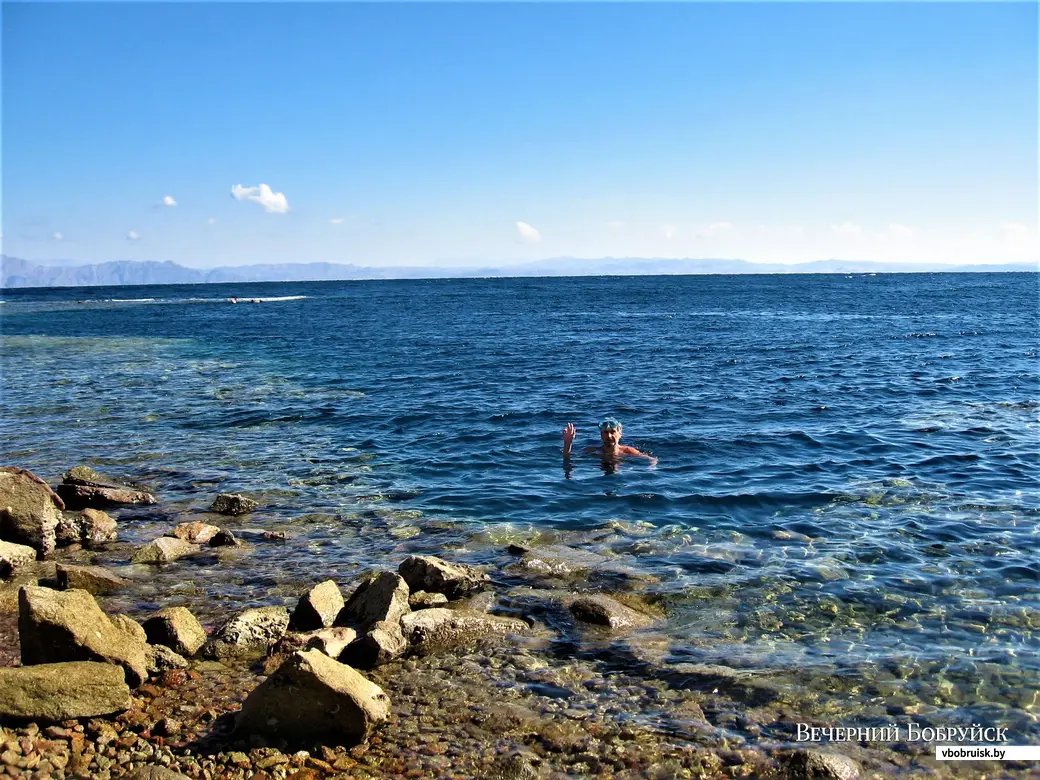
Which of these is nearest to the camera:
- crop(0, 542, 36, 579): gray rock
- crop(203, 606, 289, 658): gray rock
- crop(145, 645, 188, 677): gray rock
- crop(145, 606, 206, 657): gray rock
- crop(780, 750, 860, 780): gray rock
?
crop(780, 750, 860, 780): gray rock

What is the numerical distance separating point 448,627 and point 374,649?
3.99 ft

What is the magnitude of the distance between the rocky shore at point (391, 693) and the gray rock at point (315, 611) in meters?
0.02

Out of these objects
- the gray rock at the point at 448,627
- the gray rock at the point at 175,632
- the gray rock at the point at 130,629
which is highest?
the gray rock at the point at 130,629

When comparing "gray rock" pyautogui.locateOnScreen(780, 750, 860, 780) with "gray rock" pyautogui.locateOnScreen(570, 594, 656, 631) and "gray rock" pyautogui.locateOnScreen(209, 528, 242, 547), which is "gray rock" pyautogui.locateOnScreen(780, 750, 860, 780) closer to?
"gray rock" pyautogui.locateOnScreen(570, 594, 656, 631)

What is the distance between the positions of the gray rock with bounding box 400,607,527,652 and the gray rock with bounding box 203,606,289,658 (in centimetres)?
177

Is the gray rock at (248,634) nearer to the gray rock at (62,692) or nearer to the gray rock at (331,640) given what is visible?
the gray rock at (331,640)

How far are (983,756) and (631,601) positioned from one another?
517 cm

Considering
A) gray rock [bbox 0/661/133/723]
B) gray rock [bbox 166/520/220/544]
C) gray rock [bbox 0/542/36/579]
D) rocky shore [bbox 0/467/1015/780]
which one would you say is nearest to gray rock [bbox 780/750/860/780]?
rocky shore [bbox 0/467/1015/780]

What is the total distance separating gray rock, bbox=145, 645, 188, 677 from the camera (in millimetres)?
9344

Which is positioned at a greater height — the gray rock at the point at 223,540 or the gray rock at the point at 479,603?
the gray rock at the point at 223,540

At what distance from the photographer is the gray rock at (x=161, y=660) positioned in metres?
9.34

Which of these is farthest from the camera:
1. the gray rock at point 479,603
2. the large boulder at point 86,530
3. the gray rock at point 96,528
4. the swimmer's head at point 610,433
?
the swimmer's head at point 610,433

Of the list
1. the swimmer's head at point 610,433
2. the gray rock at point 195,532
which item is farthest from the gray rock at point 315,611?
the swimmer's head at point 610,433

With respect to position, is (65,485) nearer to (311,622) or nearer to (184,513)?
(184,513)
